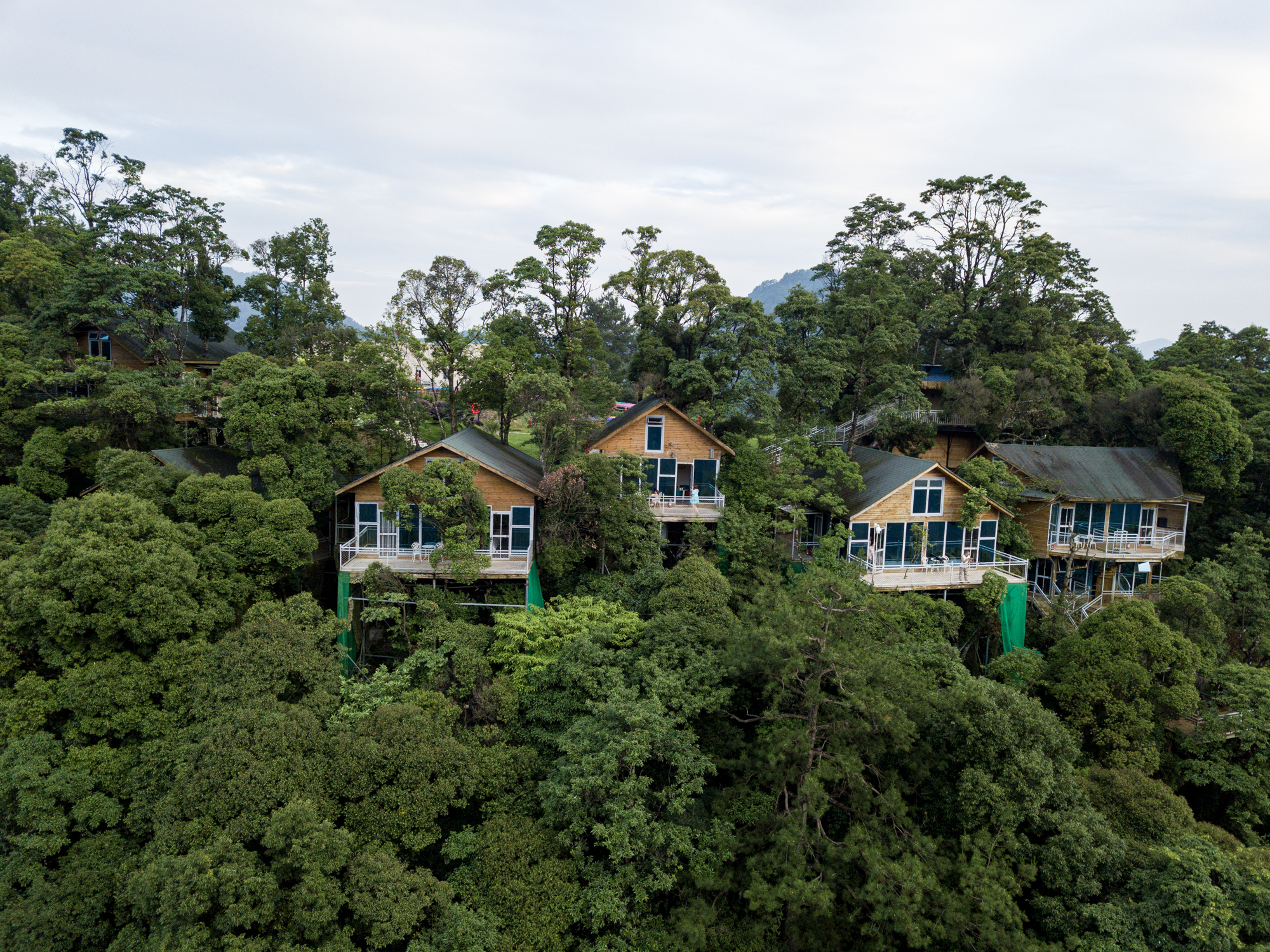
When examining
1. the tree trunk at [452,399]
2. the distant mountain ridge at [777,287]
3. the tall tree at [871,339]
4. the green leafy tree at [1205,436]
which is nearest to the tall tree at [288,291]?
the tree trunk at [452,399]

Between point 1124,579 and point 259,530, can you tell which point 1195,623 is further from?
point 259,530

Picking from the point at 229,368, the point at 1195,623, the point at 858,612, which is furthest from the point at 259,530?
the point at 1195,623

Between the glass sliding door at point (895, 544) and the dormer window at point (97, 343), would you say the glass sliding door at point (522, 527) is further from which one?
the dormer window at point (97, 343)

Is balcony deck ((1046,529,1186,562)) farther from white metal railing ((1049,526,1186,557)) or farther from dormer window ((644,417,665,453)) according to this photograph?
dormer window ((644,417,665,453))

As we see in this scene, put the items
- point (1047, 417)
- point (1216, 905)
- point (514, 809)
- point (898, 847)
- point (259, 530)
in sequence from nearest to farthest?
point (1216, 905) < point (898, 847) < point (514, 809) < point (259, 530) < point (1047, 417)

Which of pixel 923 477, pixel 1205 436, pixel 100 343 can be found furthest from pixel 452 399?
pixel 1205 436
